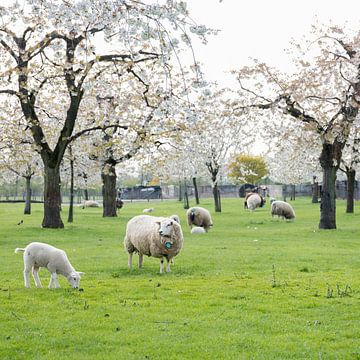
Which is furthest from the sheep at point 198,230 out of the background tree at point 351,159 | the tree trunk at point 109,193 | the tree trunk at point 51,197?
the background tree at point 351,159

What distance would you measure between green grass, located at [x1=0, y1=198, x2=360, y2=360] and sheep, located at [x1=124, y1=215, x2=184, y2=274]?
1.69ft

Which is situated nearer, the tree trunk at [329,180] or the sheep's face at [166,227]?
the sheep's face at [166,227]

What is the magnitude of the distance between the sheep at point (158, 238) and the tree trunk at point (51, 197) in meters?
13.4

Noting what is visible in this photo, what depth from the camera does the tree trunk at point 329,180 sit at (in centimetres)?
2725

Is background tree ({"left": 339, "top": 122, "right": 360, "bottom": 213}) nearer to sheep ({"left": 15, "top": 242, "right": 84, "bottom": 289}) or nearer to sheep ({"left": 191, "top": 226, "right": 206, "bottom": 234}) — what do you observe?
sheep ({"left": 191, "top": 226, "right": 206, "bottom": 234})

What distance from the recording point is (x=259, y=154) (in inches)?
3514

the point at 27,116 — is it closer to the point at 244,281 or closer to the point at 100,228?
the point at 100,228

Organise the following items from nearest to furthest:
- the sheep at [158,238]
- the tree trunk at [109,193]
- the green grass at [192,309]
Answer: the green grass at [192,309]
the sheep at [158,238]
the tree trunk at [109,193]

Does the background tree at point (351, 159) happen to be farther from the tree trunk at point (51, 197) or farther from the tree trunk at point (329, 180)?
the tree trunk at point (51, 197)

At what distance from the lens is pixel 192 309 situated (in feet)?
31.2

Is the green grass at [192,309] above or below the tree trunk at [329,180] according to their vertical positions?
below

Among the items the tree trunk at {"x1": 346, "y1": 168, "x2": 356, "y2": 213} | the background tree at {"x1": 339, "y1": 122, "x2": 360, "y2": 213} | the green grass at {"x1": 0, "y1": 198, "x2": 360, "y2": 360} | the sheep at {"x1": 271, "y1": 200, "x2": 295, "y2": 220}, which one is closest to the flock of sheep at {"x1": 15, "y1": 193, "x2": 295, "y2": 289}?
the green grass at {"x1": 0, "y1": 198, "x2": 360, "y2": 360}

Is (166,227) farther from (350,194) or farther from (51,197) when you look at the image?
(350,194)

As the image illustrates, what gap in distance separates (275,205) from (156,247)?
23418 millimetres
